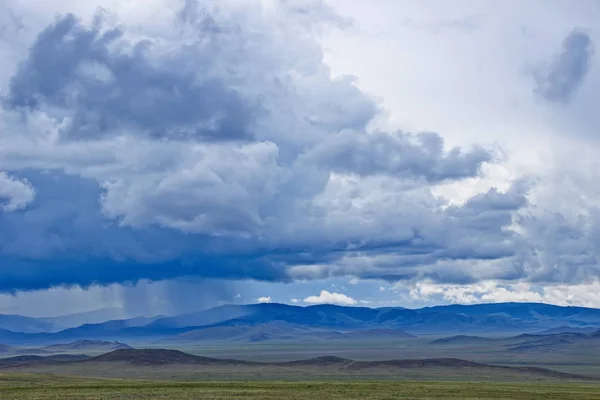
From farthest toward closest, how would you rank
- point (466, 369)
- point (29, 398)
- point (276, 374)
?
point (466, 369) < point (276, 374) < point (29, 398)

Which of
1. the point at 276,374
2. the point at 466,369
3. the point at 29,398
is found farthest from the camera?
the point at 466,369

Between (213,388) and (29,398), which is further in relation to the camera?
(213,388)

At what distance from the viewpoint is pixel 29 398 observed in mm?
80375

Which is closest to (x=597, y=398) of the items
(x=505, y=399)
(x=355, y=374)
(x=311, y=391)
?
(x=505, y=399)

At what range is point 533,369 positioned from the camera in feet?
595

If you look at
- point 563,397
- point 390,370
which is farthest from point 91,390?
Answer: point 390,370

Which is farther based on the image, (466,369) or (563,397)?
(466,369)

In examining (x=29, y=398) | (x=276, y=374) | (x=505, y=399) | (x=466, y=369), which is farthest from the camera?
(x=466, y=369)

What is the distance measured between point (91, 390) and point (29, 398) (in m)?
12.2

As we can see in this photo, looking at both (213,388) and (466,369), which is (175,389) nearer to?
(213,388)

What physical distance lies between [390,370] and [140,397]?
11206 centimetres

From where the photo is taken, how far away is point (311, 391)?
9044cm

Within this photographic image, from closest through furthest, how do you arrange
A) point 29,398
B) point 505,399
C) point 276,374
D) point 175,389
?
point 29,398 < point 505,399 < point 175,389 < point 276,374

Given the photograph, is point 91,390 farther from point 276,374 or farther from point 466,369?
point 466,369
